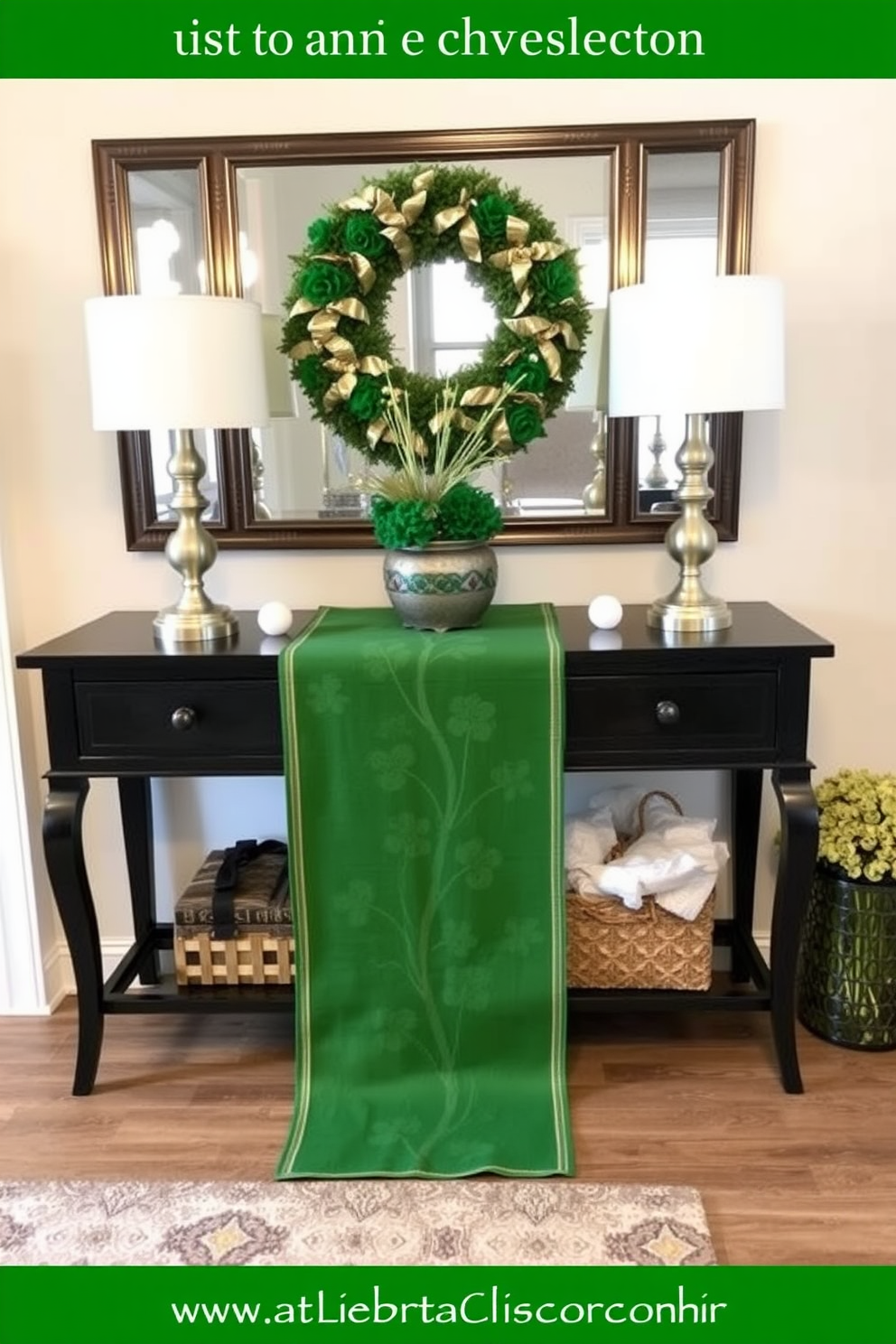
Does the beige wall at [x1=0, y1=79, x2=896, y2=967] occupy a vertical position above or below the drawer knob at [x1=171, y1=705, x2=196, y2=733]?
above

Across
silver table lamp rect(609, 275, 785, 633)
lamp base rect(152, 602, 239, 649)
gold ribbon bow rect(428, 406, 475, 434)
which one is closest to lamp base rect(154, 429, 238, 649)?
lamp base rect(152, 602, 239, 649)

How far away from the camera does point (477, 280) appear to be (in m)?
2.00

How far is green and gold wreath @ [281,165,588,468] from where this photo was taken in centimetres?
192

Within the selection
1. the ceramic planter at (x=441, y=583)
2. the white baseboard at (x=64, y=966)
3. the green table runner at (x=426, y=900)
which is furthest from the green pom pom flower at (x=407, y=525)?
the white baseboard at (x=64, y=966)

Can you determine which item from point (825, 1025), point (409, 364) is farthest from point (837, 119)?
point (825, 1025)

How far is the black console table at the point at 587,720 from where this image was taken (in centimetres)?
182

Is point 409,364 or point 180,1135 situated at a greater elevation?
point 409,364

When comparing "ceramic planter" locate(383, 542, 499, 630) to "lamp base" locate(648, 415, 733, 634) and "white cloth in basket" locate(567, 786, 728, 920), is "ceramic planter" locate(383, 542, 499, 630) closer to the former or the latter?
"lamp base" locate(648, 415, 733, 634)

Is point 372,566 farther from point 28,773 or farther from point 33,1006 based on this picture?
point 33,1006

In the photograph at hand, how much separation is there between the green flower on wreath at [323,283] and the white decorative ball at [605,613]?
2.55 feet

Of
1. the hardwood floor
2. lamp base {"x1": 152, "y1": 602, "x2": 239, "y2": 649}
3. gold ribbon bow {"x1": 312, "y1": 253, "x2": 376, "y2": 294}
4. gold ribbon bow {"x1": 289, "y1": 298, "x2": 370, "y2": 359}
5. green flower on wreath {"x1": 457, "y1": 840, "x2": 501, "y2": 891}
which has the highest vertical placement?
gold ribbon bow {"x1": 312, "y1": 253, "x2": 376, "y2": 294}

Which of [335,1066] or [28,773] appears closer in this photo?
[335,1066]

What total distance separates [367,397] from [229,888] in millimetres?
1047
